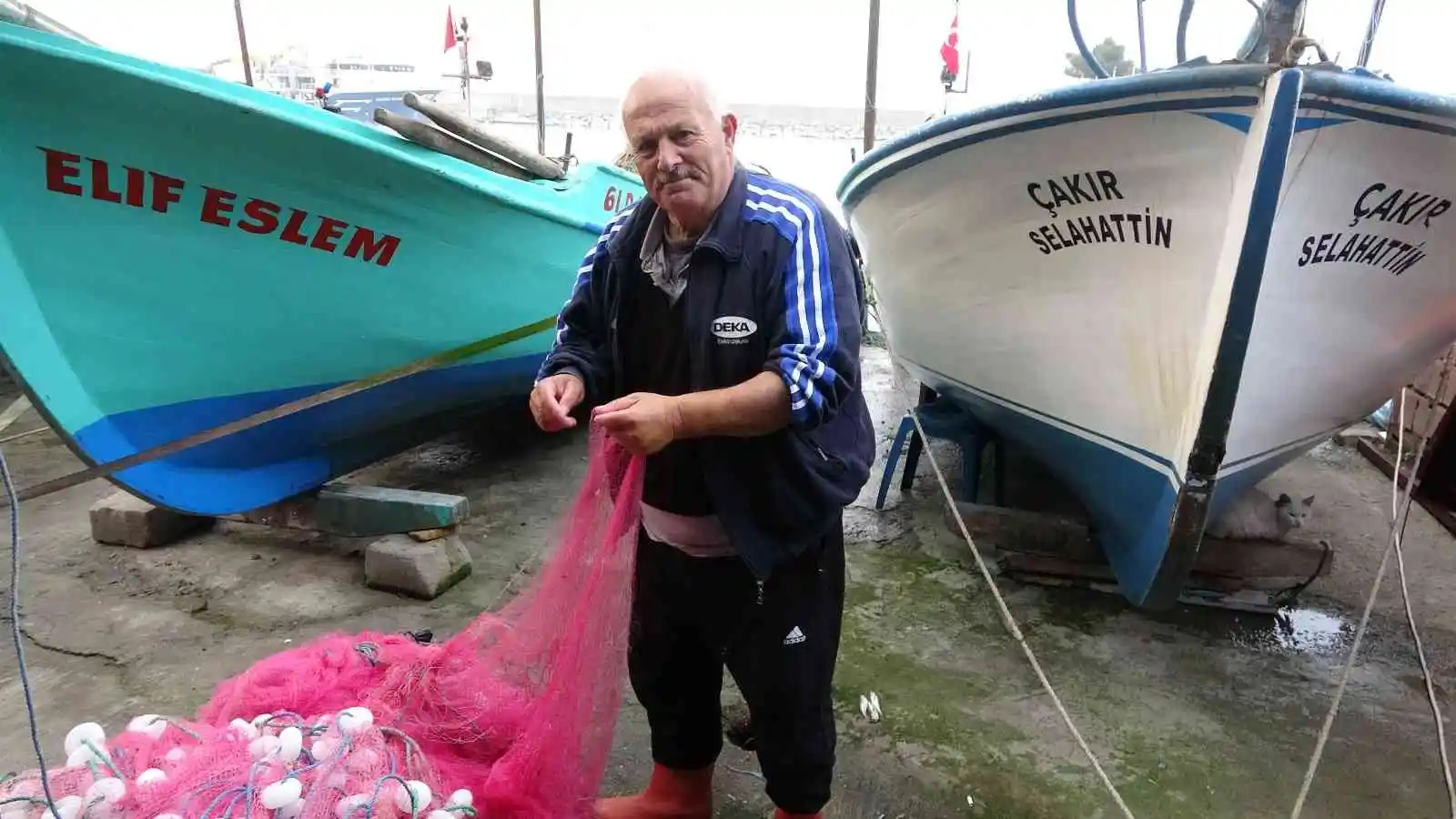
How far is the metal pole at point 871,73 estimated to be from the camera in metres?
9.34

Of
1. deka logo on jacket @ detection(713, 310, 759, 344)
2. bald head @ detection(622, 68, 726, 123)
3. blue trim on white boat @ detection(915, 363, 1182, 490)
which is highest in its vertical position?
bald head @ detection(622, 68, 726, 123)

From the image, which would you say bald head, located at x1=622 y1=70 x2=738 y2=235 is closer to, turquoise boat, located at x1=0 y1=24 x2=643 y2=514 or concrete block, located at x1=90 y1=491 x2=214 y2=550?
turquoise boat, located at x1=0 y1=24 x2=643 y2=514

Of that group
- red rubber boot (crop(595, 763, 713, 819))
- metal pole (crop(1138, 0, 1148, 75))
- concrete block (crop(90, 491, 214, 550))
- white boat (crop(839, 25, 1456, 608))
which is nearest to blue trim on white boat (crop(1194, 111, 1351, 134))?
white boat (crop(839, 25, 1456, 608))

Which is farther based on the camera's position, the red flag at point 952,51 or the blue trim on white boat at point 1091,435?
the red flag at point 952,51

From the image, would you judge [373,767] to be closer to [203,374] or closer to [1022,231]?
[203,374]

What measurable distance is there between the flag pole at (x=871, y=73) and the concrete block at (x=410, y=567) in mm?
7449

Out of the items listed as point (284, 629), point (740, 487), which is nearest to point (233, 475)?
point (284, 629)

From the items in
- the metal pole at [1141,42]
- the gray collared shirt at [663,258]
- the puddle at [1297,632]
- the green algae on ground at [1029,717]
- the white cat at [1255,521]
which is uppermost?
the metal pole at [1141,42]

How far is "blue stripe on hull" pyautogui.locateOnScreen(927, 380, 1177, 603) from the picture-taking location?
265 centimetres

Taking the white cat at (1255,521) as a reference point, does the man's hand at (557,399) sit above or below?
above

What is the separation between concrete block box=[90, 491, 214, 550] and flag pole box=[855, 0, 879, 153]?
769cm

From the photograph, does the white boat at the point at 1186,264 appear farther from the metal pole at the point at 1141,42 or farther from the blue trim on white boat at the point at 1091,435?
the metal pole at the point at 1141,42

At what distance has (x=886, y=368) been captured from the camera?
7.22m

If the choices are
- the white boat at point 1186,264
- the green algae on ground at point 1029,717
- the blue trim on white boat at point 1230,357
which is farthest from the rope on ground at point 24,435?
the blue trim on white boat at point 1230,357
